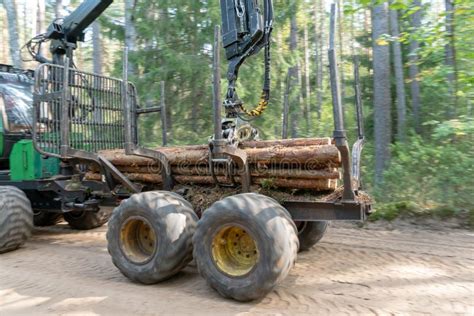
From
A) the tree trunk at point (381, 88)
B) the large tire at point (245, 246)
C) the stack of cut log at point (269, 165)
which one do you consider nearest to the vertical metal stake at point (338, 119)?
the stack of cut log at point (269, 165)

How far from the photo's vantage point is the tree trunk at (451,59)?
8698 mm

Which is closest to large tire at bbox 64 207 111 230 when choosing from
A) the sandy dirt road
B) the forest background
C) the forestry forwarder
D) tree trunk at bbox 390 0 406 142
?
the forestry forwarder

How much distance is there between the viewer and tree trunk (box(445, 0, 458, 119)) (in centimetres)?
870

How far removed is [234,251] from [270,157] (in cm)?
118

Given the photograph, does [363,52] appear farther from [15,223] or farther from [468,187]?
[15,223]

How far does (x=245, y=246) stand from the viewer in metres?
4.91

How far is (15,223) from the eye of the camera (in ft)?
21.6

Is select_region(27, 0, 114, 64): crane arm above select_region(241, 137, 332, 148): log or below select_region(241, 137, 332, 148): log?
above

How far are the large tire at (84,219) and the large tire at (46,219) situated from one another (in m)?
0.60

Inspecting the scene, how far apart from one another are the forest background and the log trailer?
337 centimetres

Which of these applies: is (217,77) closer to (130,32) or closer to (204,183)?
(204,183)

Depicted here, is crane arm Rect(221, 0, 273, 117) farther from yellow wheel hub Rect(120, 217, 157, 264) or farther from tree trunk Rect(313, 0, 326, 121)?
tree trunk Rect(313, 0, 326, 121)

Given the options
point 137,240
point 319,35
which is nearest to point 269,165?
point 137,240

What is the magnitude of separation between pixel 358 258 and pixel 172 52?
309 inches
